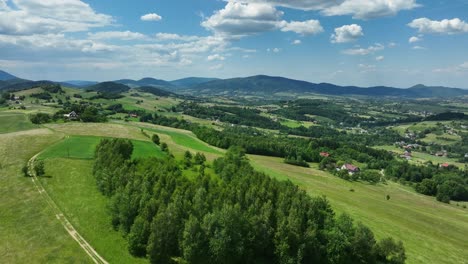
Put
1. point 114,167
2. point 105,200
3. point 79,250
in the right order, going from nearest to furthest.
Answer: point 79,250 < point 105,200 < point 114,167

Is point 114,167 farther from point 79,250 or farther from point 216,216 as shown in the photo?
point 216,216

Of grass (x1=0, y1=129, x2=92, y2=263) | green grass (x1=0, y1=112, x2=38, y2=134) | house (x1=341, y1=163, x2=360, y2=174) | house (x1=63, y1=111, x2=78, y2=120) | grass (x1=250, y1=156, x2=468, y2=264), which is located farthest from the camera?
house (x1=63, y1=111, x2=78, y2=120)

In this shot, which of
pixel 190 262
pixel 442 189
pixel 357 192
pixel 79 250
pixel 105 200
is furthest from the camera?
pixel 442 189

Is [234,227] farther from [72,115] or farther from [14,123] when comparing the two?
[72,115]

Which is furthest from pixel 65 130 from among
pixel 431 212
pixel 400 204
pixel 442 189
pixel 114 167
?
pixel 442 189

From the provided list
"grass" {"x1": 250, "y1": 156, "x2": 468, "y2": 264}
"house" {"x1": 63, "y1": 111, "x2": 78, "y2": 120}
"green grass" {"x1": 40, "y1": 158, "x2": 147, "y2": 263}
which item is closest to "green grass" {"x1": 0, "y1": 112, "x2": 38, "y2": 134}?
"house" {"x1": 63, "y1": 111, "x2": 78, "y2": 120}

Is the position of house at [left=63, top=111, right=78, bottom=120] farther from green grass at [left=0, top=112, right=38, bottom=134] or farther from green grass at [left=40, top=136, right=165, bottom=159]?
green grass at [left=40, top=136, right=165, bottom=159]

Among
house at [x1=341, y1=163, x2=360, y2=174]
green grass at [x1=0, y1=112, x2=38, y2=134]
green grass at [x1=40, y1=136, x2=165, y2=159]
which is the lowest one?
house at [x1=341, y1=163, x2=360, y2=174]

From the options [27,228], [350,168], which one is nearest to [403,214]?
[350,168]
